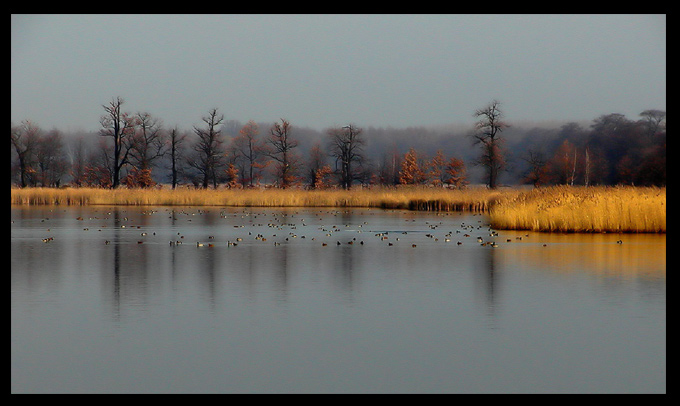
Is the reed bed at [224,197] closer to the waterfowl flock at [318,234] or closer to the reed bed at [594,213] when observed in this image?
the waterfowl flock at [318,234]

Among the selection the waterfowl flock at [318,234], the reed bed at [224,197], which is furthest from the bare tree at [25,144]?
the waterfowl flock at [318,234]

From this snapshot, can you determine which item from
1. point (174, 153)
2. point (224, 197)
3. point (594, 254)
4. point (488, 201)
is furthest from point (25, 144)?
point (594, 254)

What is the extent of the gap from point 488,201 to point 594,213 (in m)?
19.8

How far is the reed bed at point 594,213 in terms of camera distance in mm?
28484

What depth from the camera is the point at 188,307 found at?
475 inches

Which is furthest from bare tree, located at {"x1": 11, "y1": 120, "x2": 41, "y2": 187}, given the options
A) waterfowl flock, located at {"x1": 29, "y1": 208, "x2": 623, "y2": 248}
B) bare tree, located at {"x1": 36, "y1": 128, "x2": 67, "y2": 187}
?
waterfowl flock, located at {"x1": 29, "y1": 208, "x2": 623, "y2": 248}

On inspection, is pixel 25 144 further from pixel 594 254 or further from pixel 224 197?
pixel 594 254

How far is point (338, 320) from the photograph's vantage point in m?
11.0

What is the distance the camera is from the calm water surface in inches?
318

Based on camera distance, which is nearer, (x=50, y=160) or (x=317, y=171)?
(x=317, y=171)

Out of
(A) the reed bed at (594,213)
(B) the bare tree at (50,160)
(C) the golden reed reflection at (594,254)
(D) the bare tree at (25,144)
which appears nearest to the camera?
(C) the golden reed reflection at (594,254)

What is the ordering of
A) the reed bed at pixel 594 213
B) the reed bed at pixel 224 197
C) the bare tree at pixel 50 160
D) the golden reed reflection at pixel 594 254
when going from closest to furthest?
1. the golden reed reflection at pixel 594 254
2. the reed bed at pixel 594 213
3. the reed bed at pixel 224 197
4. the bare tree at pixel 50 160
